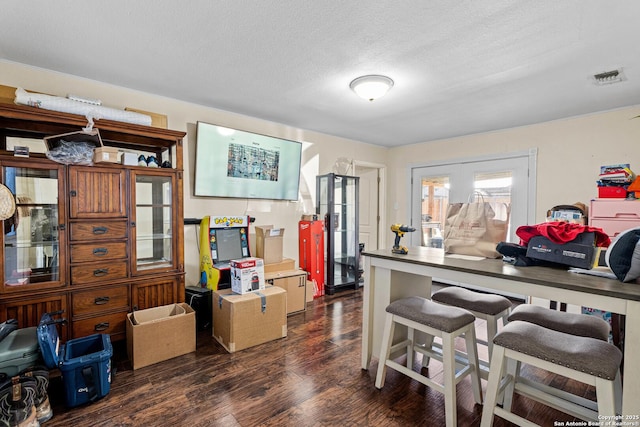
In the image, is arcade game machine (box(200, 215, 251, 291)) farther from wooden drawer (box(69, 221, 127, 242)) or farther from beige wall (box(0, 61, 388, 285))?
wooden drawer (box(69, 221, 127, 242))

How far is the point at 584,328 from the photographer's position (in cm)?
164

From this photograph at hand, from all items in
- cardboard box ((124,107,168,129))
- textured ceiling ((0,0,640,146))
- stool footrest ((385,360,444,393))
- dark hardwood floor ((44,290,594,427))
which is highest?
textured ceiling ((0,0,640,146))

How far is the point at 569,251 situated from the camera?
1561 mm

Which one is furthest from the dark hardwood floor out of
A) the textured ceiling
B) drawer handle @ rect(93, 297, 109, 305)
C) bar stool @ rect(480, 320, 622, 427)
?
the textured ceiling

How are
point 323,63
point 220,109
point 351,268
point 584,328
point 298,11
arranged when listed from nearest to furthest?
point 584,328 < point 298,11 < point 323,63 < point 220,109 < point 351,268

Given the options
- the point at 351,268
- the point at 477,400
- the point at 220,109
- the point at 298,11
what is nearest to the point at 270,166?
the point at 220,109

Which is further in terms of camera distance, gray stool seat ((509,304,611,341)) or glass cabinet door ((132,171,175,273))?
glass cabinet door ((132,171,175,273))

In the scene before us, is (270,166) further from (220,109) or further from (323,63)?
(323,63)

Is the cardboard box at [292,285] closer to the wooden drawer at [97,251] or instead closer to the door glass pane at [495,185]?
the wooden drawer at [97,251]

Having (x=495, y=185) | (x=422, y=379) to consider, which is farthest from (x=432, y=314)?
(x=495, y=185)

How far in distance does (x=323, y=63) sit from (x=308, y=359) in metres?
2.41

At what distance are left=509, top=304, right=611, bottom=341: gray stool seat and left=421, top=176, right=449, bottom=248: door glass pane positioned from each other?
3231 mm

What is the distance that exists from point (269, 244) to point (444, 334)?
7.87 ft

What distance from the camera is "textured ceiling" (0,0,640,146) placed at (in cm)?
178
